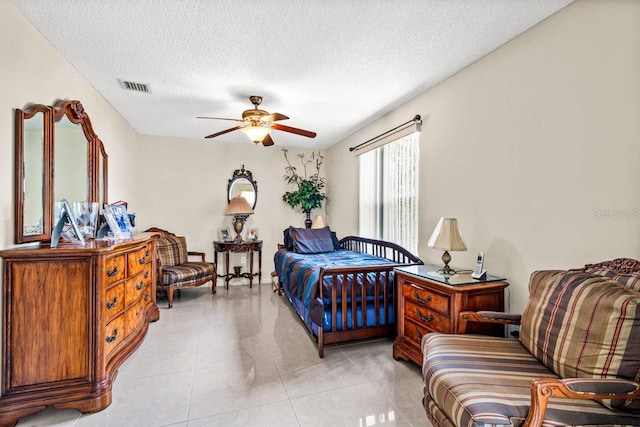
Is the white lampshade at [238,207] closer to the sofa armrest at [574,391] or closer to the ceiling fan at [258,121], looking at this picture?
the ceiling fan at [258,121]

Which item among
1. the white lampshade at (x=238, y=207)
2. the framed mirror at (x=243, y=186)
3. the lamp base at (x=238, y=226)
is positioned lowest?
the lamp base at (x=238, y=226)

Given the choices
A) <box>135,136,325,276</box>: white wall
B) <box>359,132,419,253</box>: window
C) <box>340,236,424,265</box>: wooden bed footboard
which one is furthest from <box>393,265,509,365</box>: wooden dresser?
<box>135,136,325,276</box>: white wall

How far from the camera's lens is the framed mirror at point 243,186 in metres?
5.31

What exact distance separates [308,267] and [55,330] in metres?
1.93

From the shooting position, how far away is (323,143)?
5.39m

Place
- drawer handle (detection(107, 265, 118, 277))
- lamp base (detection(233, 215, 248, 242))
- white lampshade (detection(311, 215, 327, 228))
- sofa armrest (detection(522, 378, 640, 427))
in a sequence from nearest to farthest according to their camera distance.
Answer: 1. sofa armrest (detection(522, 378, 640, 427))
2. drawer handle (detection(107, 265, 118, 277))
3. lamp base (detection(233, 215, 248, 242))
4. white lampshade (detection(311, 215, 327, 228))

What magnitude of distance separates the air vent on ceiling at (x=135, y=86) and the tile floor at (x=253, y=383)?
246cm

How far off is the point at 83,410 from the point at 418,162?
3319 mm

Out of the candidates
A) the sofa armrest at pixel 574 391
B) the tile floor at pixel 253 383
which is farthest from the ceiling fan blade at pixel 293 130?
the sofa armrest at pixel 574 391

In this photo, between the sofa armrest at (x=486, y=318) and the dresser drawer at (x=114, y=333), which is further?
the dresser drawer at (x=114, y=333)

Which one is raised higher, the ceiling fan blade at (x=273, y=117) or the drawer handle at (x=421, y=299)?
the ceiling fan blade at (x=273, y=117)

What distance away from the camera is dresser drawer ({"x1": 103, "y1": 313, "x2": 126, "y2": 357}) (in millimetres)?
2068

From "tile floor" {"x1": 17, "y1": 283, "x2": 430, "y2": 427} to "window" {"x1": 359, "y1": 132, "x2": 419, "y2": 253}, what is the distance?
1.30m

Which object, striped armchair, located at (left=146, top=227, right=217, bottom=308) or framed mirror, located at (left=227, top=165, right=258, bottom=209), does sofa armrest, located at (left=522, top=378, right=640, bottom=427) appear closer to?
striped armchair, located at (left=146, top=227, right=217, bottom=308)
